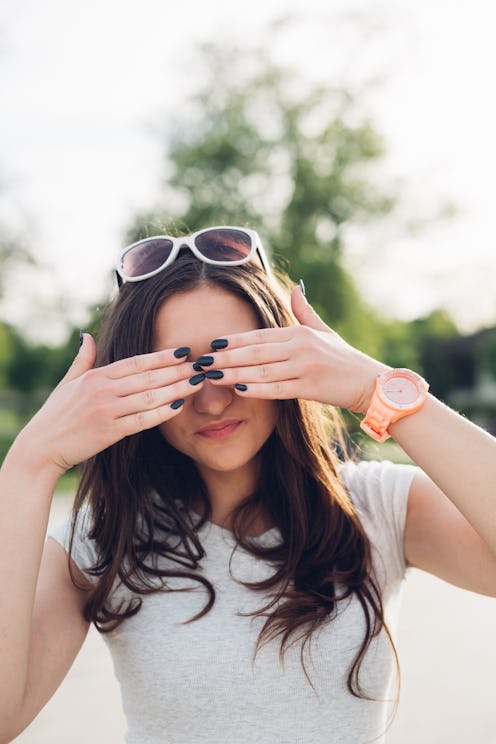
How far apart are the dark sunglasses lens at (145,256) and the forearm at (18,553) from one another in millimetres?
606

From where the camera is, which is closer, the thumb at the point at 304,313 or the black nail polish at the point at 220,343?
the black nail polish at the point at 220,343

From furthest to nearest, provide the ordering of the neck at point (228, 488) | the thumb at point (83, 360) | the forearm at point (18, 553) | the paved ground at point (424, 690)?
the paved ground at point (424, 690) < the neck at point (228, 488) < the thumb at point (83, 360) < the forearm at point (18, 553)

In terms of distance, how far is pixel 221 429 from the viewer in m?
1.81

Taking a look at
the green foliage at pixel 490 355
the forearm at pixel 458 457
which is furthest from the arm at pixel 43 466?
the green foliage at pixel 490 355

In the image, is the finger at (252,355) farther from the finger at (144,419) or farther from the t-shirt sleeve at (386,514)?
the t-shirt sleeve at (386,514)

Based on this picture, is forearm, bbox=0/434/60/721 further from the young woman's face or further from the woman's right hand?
the young woman's face

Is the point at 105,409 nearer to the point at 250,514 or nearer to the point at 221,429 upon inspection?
the point at 221,429

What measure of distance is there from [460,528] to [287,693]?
1.99 feet

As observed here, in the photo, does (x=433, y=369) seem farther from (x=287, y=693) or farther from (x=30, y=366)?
(x=287, y=693)

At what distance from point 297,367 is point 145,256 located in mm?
614

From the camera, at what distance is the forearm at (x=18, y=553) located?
5.17 ft

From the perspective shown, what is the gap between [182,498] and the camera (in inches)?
81.1

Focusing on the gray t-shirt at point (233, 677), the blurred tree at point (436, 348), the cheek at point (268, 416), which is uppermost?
the cheek at point (268, 416)

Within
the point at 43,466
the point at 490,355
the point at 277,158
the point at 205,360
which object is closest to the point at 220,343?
the point at 205,360
